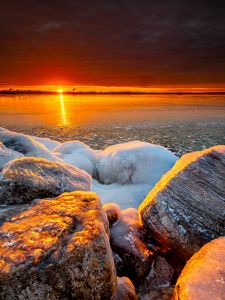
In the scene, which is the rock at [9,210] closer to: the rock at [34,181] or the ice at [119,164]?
the rock at [34,181]

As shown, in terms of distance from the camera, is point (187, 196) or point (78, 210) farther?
point (187, 196)

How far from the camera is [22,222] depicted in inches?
118

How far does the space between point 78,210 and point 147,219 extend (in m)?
1.58

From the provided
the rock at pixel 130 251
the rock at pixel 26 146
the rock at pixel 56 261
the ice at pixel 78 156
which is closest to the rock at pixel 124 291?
the rock at pixel 56 261

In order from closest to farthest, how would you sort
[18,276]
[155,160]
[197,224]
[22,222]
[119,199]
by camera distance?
[18,276] < [22,222] < [197,224] < [119,199] < [155,160]

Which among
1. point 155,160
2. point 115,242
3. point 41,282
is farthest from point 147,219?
point 155,160

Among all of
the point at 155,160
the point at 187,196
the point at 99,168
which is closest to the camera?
the point at 187,196

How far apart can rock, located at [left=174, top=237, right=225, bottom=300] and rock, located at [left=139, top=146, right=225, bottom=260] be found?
68 cm

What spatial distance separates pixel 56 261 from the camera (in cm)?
238

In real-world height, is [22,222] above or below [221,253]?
above

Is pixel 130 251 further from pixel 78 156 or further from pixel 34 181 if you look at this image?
pixel 78 156

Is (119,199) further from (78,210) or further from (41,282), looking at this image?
(41,282)

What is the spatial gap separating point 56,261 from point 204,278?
5.11ft

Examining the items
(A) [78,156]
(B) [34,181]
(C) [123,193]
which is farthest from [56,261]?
(A) [78,156]
